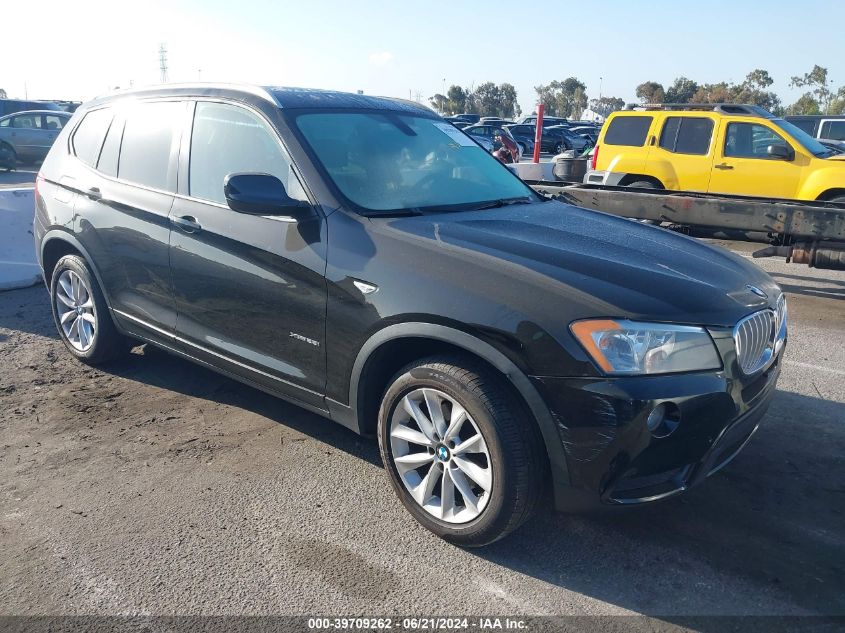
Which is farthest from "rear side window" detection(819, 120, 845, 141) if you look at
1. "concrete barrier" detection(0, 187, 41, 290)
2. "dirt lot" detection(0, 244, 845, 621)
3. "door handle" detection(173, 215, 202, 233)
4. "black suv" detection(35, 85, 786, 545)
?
"door handle" detection(173, 215, 202, 233)

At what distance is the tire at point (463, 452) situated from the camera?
2.73 meters

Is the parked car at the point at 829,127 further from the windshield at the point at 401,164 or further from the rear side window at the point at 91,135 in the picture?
the rear side window at the point at 91,135

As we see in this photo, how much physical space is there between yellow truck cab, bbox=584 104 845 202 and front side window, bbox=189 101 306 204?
294 inches

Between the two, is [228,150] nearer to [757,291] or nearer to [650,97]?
[757,291]

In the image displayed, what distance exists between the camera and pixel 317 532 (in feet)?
10.3

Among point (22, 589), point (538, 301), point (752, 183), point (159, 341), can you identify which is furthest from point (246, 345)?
point (752, 183)

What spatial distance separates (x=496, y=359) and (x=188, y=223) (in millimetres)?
1999

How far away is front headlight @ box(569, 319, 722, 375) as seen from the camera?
2572 millimetres

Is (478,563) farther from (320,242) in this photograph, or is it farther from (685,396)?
(320,242)

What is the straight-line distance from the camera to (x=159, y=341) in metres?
4.27

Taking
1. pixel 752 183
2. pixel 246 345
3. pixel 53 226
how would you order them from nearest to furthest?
pixel 246 345, pixel 53 226, pixel 752 183

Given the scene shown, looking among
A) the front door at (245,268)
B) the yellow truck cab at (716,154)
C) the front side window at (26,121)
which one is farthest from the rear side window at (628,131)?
the front side window at (26,121)

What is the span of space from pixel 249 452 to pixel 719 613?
2365 mm

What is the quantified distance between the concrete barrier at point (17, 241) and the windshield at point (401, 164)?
4.96 meters
